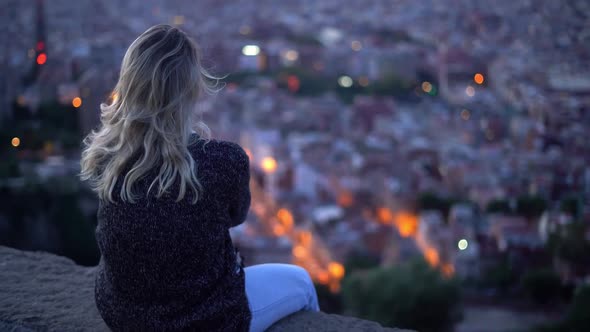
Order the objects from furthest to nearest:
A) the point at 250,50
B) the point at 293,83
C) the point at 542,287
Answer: the point at 250,50 < the point at 293,83 < the point at 542,287

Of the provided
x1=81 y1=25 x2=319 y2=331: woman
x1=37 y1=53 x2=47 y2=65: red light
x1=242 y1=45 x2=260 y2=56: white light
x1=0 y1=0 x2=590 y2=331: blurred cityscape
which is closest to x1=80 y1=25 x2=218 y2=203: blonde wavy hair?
x1=81 y1=25 x2=319 y2=331: woman

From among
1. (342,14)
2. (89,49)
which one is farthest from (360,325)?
(342,14)

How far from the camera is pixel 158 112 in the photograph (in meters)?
0.92

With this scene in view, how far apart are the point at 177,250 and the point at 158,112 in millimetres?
156

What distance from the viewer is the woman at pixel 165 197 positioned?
921mm

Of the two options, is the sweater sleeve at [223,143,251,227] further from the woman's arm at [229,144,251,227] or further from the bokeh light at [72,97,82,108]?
the bokeh light at [72,97,82,108]

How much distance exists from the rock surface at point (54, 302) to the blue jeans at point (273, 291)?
0.04 metres

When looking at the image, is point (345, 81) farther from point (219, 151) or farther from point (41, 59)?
point (219, 151)

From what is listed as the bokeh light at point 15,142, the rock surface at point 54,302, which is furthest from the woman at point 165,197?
the bokeh light at point 15,142

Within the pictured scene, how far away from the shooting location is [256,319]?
3.52 ft

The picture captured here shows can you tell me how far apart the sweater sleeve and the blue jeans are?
0.40ft

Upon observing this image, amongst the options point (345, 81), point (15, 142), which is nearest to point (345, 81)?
point (345, 81)

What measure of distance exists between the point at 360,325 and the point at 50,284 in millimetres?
520

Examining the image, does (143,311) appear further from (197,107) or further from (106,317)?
(197,107)
